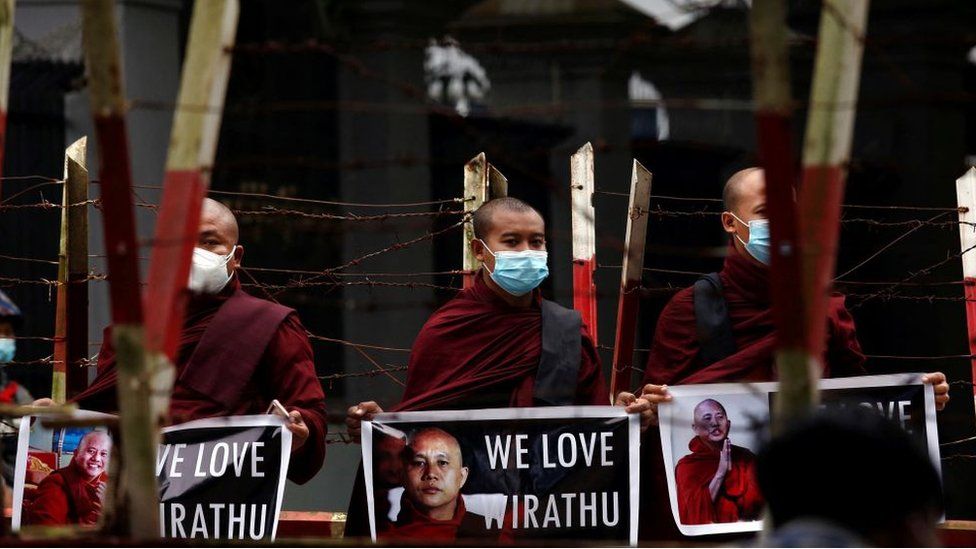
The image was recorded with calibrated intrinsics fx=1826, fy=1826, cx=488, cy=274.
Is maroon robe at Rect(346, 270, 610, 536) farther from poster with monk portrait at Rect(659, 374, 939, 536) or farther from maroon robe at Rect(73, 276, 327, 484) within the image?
poster with monk portrait at Rect(659, 374, 939, 536)

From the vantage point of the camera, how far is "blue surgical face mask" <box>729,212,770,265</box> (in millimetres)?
5664

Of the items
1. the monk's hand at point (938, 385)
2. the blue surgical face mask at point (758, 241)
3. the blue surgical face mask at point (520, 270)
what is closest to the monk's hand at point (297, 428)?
the blue surgical face mask at point (520, 270)

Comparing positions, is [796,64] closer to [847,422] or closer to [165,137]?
[165,137]

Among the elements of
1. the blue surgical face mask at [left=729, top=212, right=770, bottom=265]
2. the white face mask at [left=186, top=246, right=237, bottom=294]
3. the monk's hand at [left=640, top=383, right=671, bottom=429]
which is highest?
the blue surgical face mask at [left=729, top=212, right=770, bottom=265]

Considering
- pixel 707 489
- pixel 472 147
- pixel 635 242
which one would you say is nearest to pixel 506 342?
pixel 635 242

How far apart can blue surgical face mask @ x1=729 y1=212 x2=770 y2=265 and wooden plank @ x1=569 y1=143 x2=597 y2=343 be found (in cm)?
61

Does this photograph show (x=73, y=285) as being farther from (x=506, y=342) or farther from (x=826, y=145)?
(x=826, y=145)

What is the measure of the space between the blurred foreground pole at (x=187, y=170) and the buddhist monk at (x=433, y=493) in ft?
6.14

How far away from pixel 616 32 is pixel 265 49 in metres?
8.83

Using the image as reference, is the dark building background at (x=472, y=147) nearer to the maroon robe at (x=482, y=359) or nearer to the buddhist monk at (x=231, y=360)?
the maroon robe at (x=482, y=359)

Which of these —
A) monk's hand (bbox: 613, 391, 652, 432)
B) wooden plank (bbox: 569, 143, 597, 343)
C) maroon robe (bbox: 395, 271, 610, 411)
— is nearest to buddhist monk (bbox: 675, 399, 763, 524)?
monk's hand (bbox: 613, 391, 652, 432)

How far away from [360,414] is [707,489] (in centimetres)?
101

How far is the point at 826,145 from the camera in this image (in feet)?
10.1

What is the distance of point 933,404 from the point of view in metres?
5.22
